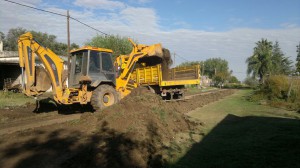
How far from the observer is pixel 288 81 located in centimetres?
2020

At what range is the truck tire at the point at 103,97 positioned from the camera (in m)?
11.3

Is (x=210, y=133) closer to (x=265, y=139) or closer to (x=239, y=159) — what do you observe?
(x=265, y=139)

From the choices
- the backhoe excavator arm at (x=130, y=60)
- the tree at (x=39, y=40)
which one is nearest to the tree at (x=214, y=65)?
the tree at (x=39, y=40)

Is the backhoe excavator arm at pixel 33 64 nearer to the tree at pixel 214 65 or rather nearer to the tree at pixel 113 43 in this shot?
the tree at pixel 113 43

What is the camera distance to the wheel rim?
1180 centimetres

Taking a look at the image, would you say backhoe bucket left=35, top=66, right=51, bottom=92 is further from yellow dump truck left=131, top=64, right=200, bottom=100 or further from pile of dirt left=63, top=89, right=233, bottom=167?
yellow dump truck left=131, top=64, right=200, bottom=100

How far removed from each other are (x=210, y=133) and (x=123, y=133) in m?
3.57

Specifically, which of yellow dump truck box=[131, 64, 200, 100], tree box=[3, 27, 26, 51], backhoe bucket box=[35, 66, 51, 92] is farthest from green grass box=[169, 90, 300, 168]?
tree box=[3, 27, 26, 51]

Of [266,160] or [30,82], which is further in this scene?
[30,82]

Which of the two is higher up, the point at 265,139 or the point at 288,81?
the point at 288,81

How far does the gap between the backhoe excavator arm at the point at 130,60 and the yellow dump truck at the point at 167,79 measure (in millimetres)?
876

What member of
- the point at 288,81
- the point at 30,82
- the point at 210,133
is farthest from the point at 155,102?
the point at 288,81

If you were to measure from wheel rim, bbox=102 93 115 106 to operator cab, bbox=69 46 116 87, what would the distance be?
2.09 feet

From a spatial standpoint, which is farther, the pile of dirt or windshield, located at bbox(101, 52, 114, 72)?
windshield, located at bbox(101, 52, 114, 72)
